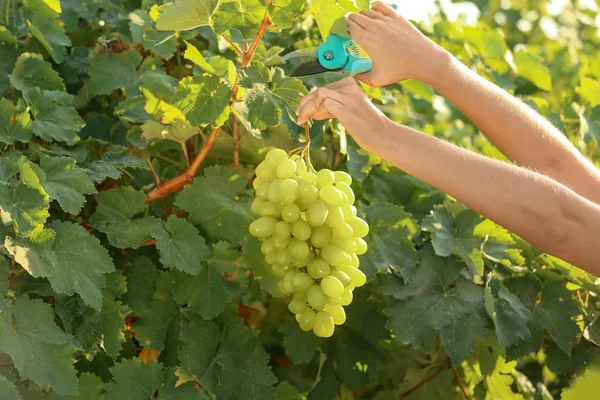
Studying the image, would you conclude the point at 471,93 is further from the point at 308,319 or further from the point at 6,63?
the point at 6,63

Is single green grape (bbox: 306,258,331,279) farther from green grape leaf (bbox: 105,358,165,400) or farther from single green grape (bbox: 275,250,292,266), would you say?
green grape leaf (bbox: 105,358,165,400)

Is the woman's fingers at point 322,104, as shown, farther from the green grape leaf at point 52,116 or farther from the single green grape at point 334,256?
the green grape leaf at point 52,116

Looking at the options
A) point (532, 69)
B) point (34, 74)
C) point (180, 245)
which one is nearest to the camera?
point (180, 245)

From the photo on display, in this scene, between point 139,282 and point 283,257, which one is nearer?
point 283,257

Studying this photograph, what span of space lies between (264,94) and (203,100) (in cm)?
11

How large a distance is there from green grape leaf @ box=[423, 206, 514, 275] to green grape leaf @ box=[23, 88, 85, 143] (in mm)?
735

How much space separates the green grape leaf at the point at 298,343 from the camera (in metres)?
1.47

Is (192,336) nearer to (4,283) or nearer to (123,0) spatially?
(4,283)

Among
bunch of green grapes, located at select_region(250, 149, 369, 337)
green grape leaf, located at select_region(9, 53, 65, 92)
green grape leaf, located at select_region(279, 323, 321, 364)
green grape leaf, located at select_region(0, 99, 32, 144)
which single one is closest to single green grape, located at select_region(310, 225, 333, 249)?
bunch of green grapes, located at select_region(250, 149, 369, 337)

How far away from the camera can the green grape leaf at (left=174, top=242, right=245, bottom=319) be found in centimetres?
131

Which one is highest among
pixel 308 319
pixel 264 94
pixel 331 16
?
pixel 331 16

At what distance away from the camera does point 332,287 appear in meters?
1.06

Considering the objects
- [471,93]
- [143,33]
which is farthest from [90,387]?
[471,93]

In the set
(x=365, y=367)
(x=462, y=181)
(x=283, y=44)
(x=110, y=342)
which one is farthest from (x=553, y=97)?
(x=110, y=342)
